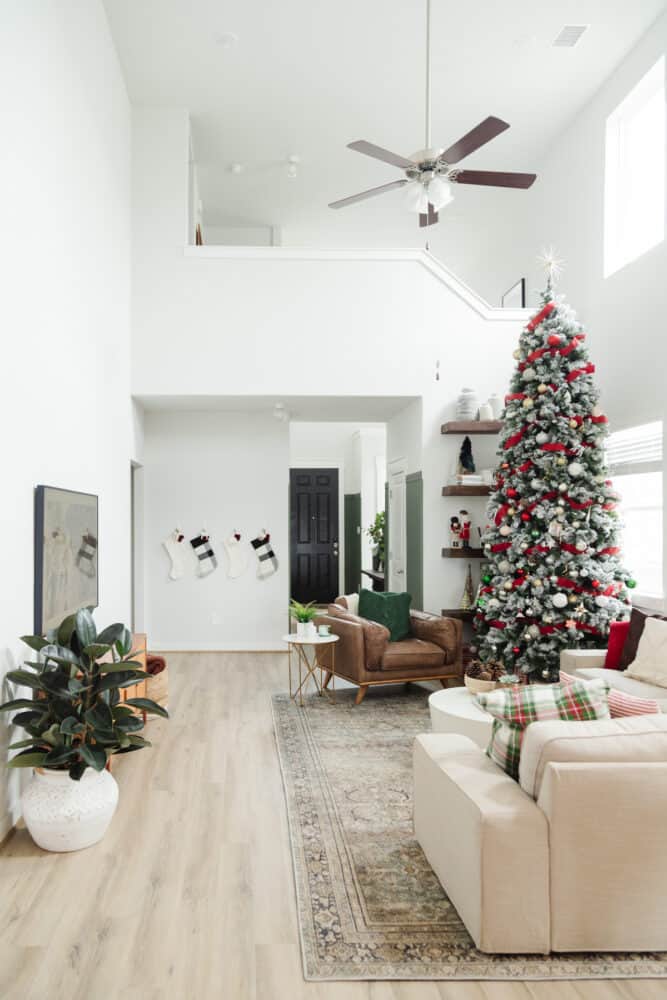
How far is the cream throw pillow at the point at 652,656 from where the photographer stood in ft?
13.9

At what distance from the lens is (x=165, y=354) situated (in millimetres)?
6477

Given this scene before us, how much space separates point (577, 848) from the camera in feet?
7.28

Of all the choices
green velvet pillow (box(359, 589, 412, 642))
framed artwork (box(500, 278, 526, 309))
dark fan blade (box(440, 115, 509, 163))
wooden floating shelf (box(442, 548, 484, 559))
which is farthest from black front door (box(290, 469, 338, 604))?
dark fan blade (box(440, 115, 509, 163))

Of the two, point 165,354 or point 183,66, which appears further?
point 165,354

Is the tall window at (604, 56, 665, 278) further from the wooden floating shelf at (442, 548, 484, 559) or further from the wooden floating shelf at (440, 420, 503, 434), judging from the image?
the wooden floating shelf at (442, 548, 484, 559)

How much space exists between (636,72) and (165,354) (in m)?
4.33

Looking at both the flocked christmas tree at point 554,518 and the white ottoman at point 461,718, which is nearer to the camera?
the white ottoman at point 461,718

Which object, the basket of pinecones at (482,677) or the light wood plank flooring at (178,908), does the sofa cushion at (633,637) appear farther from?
the light wood plank flooring at (178,908)

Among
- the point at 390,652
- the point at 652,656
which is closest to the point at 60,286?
the point at 390,652

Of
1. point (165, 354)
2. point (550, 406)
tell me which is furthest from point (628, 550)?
point (165, 354)

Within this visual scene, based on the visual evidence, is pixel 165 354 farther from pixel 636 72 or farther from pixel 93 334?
pixel 636 72

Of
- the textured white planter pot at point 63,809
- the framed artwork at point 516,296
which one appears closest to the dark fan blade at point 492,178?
the textured white planter pot at point 63,809

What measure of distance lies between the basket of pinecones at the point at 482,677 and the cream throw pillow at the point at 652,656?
2.54 feet

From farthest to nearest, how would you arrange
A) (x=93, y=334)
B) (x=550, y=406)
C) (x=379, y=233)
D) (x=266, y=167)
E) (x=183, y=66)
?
(x=379, y=233) → (x=266, y=167) → (x=183, y=66) → (x=550, y=406) → (x=93, y=334)
